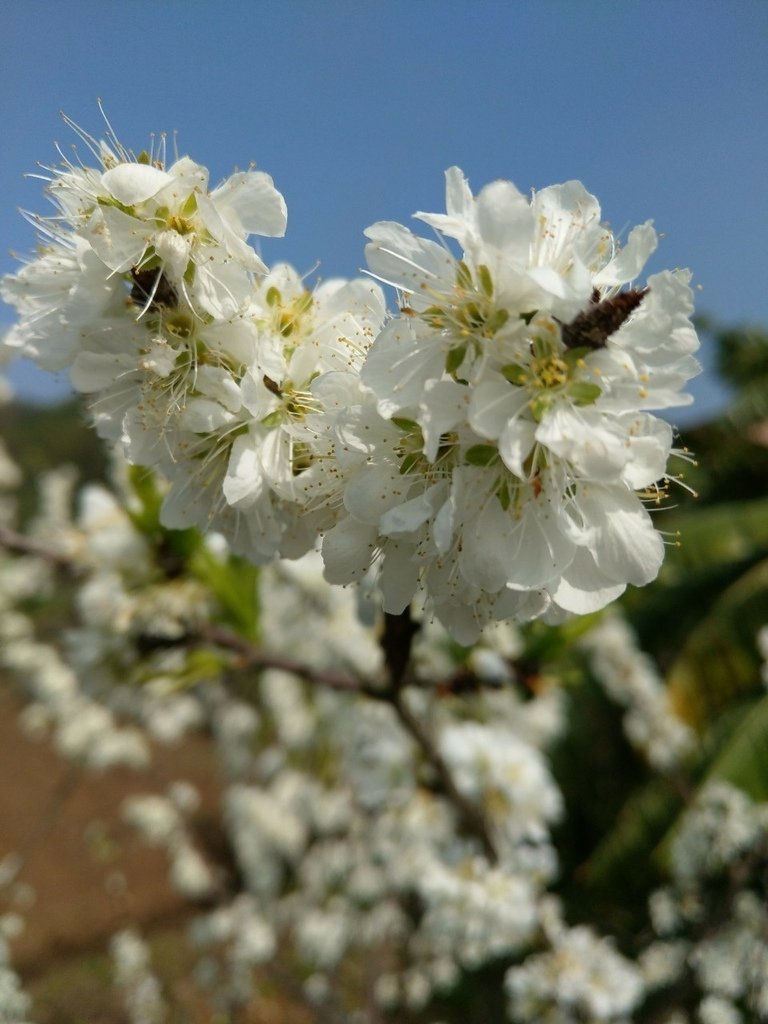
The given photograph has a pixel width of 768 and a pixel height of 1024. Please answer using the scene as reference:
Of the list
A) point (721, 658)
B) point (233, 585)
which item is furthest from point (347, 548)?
point (721, 658)

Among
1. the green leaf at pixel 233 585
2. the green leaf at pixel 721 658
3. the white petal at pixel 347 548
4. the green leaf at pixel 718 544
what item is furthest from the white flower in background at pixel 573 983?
the green leaf at pixel 718 544

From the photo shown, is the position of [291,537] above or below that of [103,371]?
below

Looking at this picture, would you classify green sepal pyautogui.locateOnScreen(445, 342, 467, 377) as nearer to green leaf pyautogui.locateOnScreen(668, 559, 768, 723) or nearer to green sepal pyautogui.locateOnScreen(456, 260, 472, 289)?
green sepal pyautogui.locateOnScreen(456, 260, 472, 289)

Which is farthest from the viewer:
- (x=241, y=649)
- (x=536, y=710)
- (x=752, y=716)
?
(x=752, y=716)

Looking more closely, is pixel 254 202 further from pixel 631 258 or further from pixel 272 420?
pixel 631 258

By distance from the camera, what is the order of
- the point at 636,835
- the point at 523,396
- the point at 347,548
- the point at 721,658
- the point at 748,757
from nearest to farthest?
the point at 523,396, the point at 347,548, the point at 748,757, the point at 721,658, the point at 636,835

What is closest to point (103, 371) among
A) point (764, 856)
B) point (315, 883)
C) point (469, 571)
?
point (469, 571)

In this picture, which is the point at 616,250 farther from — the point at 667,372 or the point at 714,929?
the point at 714,929
